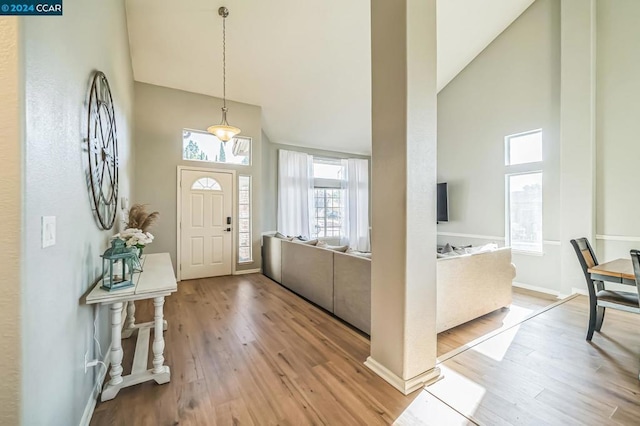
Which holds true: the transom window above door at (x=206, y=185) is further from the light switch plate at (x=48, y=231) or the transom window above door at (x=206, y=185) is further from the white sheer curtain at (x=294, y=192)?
the light switch plate at (x=48, y=231)

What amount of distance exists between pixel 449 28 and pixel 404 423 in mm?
5534

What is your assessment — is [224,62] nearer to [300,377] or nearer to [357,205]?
[300,377]

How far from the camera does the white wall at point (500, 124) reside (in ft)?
13.7

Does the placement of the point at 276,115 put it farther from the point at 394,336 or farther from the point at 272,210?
the point at 394,336

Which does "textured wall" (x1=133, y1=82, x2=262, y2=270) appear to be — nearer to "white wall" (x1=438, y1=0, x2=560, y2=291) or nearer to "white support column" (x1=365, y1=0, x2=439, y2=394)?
"white support column" (x1=365, y1=0, x2=439, y2=394)

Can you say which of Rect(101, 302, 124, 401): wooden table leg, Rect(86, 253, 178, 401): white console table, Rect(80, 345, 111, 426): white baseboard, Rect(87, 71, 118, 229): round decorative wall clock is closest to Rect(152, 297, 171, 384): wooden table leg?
Rect(86, 253, 178, 401): white console table

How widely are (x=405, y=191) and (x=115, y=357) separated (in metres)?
2.29

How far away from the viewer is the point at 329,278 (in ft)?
10.5

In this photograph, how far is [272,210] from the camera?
6.57 meters

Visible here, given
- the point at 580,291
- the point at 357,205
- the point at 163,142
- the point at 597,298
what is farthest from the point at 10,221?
the point at 357,205

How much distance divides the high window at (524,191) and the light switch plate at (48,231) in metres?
5.75

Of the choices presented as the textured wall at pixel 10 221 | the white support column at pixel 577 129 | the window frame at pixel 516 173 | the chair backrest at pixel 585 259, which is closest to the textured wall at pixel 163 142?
the textured wall at pixel 10 221

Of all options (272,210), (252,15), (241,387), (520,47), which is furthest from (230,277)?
(520,47)

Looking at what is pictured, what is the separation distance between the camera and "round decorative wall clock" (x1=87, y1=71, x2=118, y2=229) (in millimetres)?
1779
